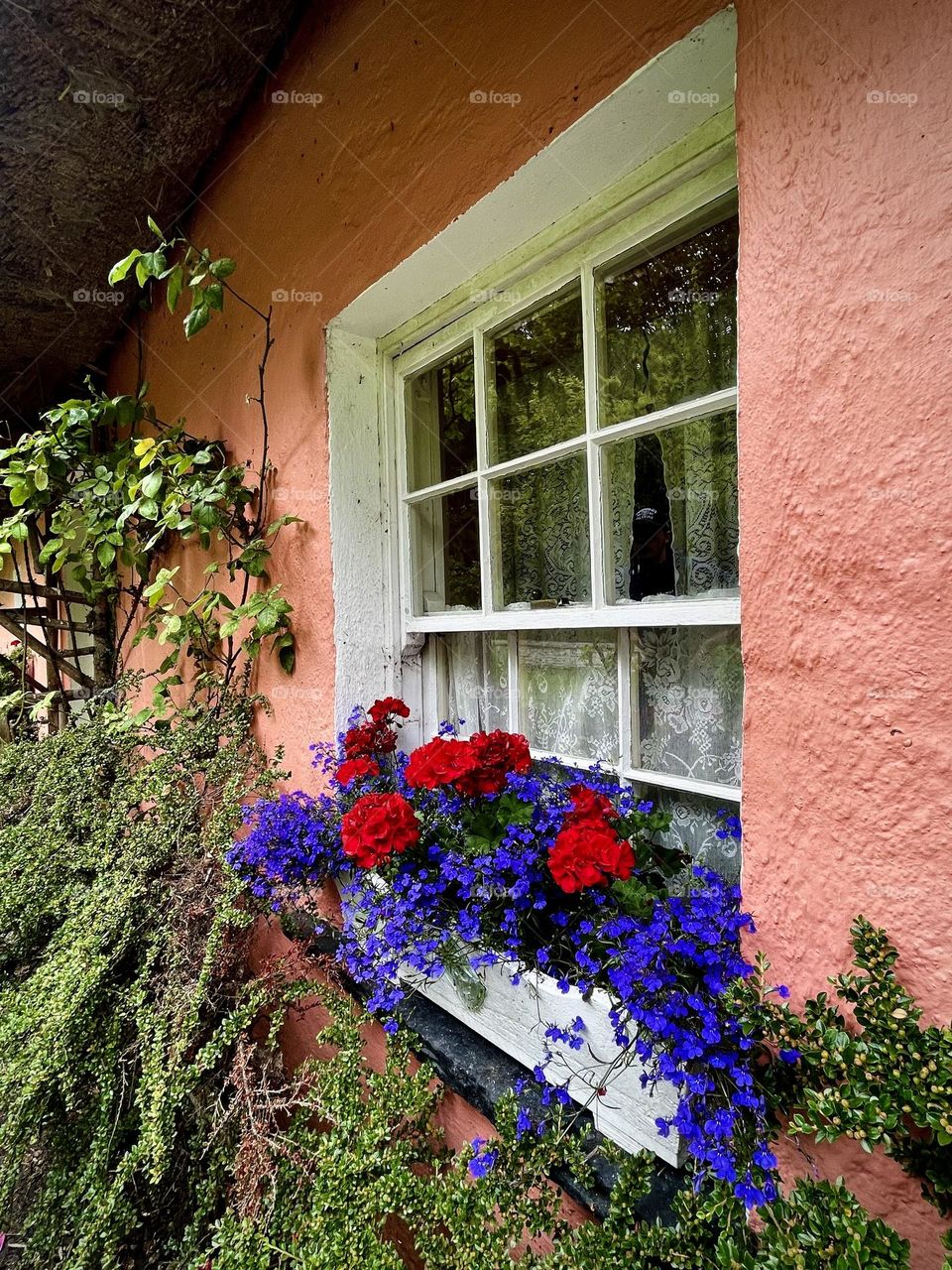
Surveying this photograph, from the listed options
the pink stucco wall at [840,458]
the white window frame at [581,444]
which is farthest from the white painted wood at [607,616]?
the pink stucco wall at [840,458]

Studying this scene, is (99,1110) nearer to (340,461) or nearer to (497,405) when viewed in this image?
(340,461)

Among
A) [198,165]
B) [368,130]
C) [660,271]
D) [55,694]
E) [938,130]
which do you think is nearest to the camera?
[938,130]

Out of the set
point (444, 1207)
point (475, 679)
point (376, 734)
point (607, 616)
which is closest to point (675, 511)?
point (607, 616)

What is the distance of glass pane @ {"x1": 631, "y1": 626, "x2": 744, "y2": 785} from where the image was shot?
4.11 ft

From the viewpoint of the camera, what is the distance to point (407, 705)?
2.05m

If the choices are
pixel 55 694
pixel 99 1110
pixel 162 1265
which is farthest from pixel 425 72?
pixel 55 694

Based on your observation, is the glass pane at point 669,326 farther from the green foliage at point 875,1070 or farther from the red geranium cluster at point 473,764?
the green foliage at point 875,1070

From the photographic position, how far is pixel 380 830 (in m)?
1.33

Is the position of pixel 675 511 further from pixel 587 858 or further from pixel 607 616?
pixel 587 858

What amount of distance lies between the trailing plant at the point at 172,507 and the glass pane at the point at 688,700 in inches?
48.6

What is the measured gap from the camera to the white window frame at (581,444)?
1.24 m

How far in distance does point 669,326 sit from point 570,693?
85 centimetres

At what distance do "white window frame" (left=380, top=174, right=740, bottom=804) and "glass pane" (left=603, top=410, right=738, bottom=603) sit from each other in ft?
0.10

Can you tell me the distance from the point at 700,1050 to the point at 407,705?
1346 millimetres
